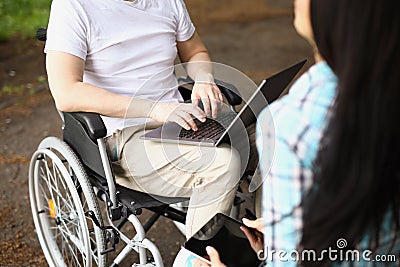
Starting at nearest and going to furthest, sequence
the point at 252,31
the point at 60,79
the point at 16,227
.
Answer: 1. the point at 60,79
2. the point at 16,227
3. the point at 252,31

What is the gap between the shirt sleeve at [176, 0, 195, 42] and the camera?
7.05 feet

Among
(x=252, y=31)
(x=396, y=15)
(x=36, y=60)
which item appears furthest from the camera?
(x=252, y=31)

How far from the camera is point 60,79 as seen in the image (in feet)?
6.07

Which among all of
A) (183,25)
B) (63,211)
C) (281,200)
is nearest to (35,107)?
(63,211)

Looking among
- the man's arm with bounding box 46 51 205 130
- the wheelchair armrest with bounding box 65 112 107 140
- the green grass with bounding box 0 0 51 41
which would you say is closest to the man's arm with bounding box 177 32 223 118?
the man's arm with bounding box 46 51 205 130

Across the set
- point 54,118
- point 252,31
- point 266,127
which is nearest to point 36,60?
point 54,118

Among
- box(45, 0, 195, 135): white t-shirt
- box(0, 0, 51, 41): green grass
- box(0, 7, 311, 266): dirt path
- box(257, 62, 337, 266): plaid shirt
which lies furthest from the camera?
box(0, 0, 51, 41): green grass

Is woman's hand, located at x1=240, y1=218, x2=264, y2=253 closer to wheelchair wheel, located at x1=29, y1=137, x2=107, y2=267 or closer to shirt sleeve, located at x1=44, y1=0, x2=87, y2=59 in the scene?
wheelchair wheel, located at x1=29, y1=137, x2=107, y2=267

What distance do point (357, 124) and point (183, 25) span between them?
123cm

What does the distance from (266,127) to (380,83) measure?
1.09 ft

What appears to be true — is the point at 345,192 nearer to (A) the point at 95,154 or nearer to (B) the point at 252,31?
(A) the point at 95,154

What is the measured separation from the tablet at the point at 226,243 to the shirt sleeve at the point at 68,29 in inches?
26.0

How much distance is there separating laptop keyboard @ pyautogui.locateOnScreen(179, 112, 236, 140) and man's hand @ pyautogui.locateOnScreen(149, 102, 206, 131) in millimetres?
27

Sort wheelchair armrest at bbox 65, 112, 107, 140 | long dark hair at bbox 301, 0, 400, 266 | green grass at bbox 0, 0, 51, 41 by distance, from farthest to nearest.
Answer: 1. green grass at bbox 0, 0, 51, 41
2. wheelchair armrest at bbox 65, 112, 107, 140
3. long dark hair at bbox 301, 0, 400, 266
